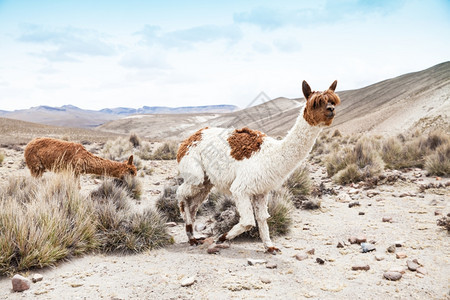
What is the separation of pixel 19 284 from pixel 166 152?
14539 millimetres

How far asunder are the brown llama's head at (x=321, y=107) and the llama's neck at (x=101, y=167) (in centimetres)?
521

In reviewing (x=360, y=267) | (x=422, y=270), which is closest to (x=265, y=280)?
(x=360, y=267)

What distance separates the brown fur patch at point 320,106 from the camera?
164 inches

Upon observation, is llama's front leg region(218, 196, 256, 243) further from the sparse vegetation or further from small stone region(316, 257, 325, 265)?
the sparse vegetation

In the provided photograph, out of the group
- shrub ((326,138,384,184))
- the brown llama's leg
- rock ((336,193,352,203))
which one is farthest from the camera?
shrub ((326,138,384,184))

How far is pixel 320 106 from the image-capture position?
13.7ft

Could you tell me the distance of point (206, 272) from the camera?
12.9 feet

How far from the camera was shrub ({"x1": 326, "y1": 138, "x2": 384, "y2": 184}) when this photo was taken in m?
10.0

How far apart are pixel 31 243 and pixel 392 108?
4252cm

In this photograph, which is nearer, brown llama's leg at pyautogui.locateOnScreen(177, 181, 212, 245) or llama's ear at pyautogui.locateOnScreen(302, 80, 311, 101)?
llama's ear at pyautogui.locateOnScreen(302, 80, 311, 101)

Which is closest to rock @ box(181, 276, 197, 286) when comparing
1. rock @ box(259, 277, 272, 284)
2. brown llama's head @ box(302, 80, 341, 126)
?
rock @ box(259, 277, 272, 284)

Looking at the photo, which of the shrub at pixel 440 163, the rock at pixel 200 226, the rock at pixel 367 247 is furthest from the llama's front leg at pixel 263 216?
the shrub at pixel 440 163

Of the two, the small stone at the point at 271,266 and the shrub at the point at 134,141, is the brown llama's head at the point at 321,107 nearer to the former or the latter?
the small stone at the point at 271,266

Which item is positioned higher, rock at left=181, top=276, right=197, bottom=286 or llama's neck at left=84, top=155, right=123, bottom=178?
llama's neck at left=84, top=155, right=123, bottom=178
